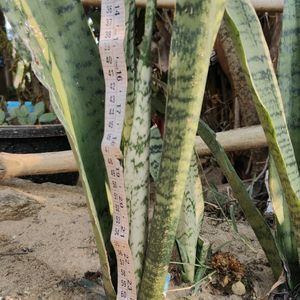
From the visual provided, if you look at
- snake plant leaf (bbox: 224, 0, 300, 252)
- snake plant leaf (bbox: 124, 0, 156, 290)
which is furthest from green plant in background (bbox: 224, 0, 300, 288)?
snake plant leaf (bbox: 124, 0, 156, 290)

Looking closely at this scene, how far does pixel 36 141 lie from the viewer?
174 cm

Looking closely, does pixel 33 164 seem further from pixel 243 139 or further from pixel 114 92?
pixel 114 92

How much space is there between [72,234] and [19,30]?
63 centimetres

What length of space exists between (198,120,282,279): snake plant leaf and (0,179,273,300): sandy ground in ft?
0.31

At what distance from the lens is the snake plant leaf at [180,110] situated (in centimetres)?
47

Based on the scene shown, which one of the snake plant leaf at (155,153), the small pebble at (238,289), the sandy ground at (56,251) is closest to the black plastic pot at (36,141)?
the sandy ground at (56,251)

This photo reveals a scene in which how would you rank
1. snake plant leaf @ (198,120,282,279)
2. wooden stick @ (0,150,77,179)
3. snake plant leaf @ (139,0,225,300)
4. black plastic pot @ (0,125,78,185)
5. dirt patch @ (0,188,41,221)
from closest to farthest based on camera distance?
snake plant leaf @ (139,0,225,300) → snake plant leaf @ (198,120,282,279) → dirt patch @ (0,188,41,221) → wooden stick @ (0,150,77,179) → black plastic pot @ (0,125,78,185)

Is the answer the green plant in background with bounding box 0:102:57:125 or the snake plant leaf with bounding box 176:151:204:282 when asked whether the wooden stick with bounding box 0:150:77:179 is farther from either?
the snake plant leaf with bounding box 176:151:204:282

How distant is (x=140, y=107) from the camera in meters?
0.57

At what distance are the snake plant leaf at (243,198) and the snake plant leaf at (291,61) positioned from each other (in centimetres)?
11

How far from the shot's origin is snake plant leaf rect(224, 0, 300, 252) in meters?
0.55

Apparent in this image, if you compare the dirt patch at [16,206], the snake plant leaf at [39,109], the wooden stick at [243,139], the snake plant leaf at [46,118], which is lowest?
the dirt patch at [16,206]

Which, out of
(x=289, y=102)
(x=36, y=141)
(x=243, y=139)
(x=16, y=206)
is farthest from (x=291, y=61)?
(x=36, y=141)

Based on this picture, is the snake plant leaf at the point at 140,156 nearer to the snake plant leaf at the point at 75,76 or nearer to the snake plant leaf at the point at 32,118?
the snake plant leaf at the point at 75,76
